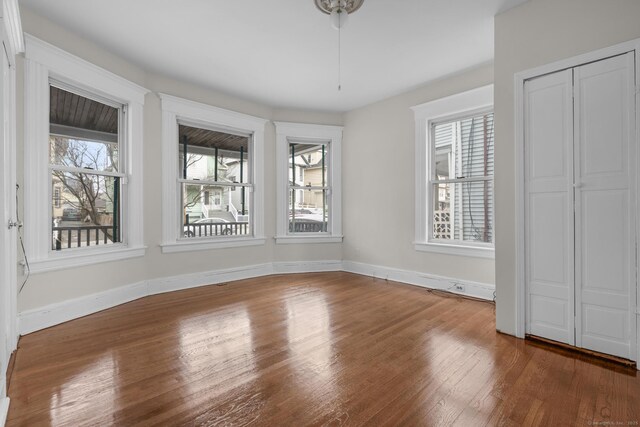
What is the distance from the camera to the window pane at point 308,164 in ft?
17.2

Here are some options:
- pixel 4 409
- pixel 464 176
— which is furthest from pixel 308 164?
pixel 4 409

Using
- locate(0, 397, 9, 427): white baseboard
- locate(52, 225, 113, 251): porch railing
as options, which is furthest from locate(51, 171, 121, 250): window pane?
locate(0, 397, 9, 427): white baseboard

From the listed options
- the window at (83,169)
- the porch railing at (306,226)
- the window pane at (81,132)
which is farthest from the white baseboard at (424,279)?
the window pane at (81,132)

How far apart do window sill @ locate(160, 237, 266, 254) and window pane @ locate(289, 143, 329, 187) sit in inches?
45.8

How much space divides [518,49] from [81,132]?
13.6 ft

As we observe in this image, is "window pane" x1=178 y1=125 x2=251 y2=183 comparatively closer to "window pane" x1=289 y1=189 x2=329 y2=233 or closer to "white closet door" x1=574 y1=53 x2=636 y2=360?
"window pane" x1=289 y1=189 x2=329 y2=233

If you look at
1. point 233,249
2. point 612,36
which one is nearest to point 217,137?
point 233,249

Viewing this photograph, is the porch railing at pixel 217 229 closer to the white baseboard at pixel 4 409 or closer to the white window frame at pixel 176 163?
the white window frame at pixel 176 163

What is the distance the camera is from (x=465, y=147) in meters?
3.92

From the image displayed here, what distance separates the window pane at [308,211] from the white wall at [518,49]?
120 inches

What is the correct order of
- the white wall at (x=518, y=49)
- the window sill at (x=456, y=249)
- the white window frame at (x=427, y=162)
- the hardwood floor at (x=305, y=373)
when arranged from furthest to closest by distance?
the white window frame at (x=427, y=162)
the window sill at (x=456, y=249)
the white wall at (x=518, y=49)
the hardwood floor at (x=305, y=373)

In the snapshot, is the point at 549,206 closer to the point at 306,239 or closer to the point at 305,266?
the point at 306,239

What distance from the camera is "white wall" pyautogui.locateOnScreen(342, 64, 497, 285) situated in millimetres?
3896

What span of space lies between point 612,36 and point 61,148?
15.2 feet
